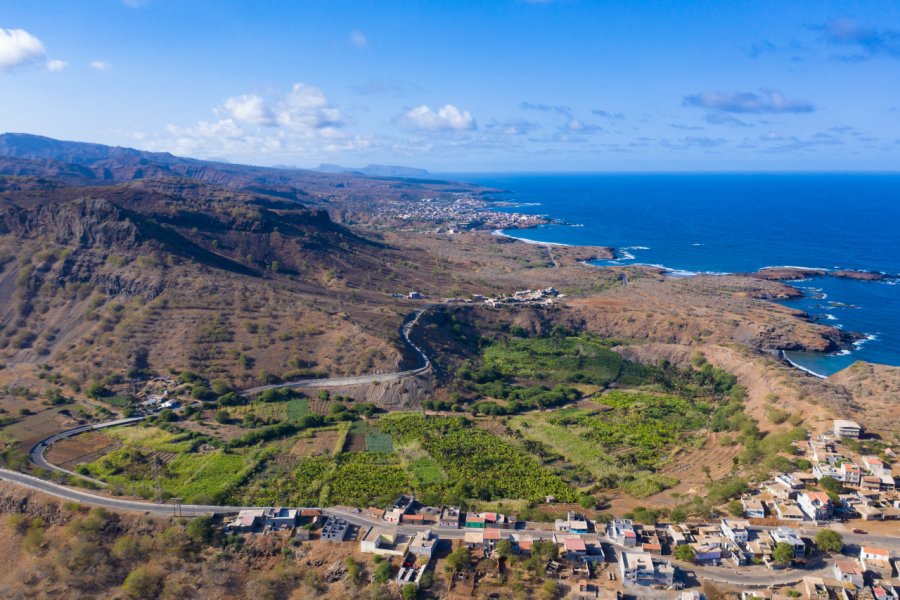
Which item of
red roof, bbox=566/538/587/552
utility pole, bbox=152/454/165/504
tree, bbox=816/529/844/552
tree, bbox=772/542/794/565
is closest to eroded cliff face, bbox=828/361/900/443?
tree, bbox=816/529/844/552

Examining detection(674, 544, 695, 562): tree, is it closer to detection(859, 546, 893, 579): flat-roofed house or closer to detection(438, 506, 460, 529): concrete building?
detection(859, 546, 893, 579): flat-roofed house

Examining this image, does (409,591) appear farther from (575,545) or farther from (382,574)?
(575,545)

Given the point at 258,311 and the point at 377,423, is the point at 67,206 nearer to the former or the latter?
the point at 258,311

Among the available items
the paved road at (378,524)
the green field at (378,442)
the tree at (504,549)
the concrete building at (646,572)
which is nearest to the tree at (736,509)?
the paved road at (378,524)

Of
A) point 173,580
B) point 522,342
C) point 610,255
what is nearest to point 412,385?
point 522,342

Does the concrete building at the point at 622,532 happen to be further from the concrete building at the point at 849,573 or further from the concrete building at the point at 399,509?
the concrete building at the point at 399,509

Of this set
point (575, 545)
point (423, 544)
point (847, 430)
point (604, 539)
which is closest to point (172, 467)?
point (423, 544)
